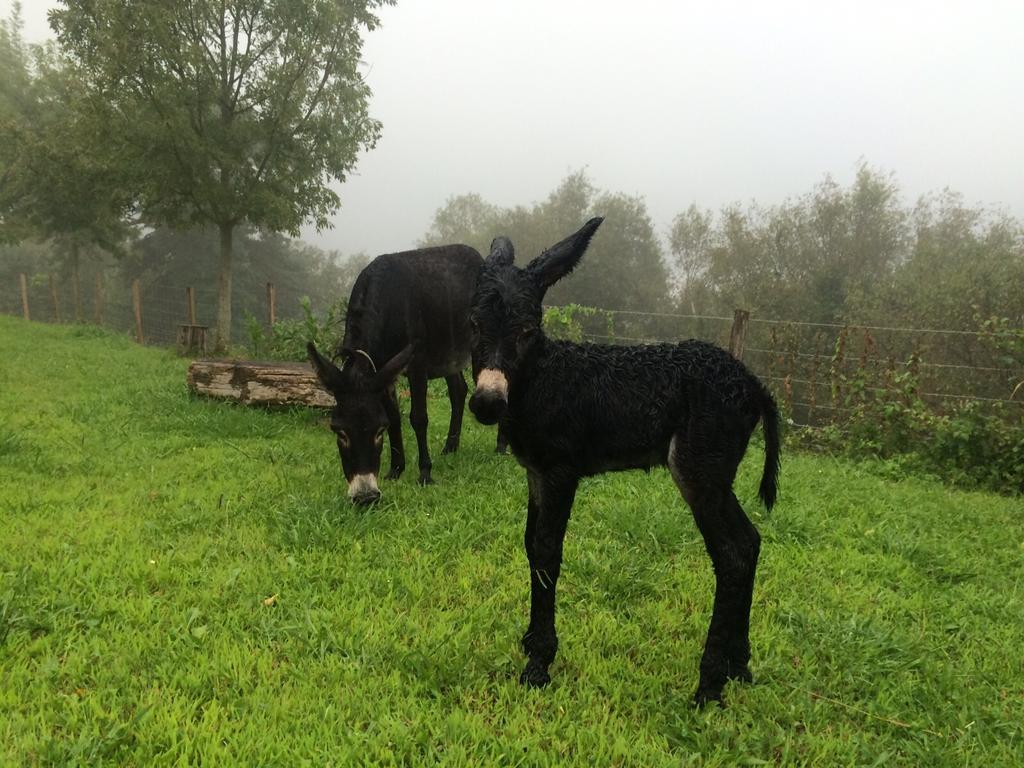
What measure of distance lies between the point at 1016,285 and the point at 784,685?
1810 cm

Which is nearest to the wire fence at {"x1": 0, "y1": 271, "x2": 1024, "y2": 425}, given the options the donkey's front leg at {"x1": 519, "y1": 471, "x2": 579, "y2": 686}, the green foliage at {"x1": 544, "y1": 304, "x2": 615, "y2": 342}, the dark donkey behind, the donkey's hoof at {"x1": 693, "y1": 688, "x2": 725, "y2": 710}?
the green foliage at {"x1": 544, "y1": 304, "x2": 615, "y2": 342}

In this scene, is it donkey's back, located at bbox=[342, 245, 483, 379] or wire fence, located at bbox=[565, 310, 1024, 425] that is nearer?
donkey's back, located at bbox=[342, 245, 483, 379]

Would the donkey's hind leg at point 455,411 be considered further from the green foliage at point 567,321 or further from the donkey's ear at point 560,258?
the donkey's ear at point 560,258

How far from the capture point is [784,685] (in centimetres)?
283

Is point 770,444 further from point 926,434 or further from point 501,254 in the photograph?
point 926,434

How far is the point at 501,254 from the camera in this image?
2.79m

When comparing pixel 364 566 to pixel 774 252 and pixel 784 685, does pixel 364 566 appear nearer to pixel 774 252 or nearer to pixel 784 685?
pixel 784 685

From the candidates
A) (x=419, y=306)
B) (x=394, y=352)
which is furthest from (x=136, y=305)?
(x=394, y=352)

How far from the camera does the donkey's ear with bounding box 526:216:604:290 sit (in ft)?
8.74

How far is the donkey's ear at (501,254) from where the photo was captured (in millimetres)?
2742

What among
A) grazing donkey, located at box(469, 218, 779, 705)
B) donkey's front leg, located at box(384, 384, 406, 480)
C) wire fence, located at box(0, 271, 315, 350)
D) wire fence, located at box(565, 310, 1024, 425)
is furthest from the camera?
wire fence, located at box(0, 271, 315, 350)

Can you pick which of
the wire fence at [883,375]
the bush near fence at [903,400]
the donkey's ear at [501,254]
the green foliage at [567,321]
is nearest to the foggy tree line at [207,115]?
the bush near fence at [903,400]

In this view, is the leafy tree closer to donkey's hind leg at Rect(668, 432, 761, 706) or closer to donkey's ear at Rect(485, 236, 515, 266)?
donkey's ear at Rect(485, 236, 515, 266)

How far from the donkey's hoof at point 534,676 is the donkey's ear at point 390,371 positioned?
2881mm
